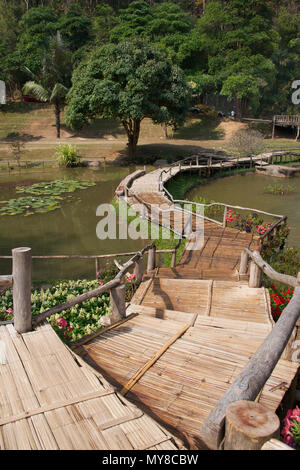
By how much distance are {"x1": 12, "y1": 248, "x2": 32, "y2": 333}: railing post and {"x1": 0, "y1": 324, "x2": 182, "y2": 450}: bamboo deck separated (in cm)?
29

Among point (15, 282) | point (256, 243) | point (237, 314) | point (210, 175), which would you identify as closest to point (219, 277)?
point (237, 314)

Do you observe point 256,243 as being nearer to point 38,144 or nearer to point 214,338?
point 214,338

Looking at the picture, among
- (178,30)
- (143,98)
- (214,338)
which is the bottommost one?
(214,338)

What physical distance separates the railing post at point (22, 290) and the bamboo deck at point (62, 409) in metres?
0.29

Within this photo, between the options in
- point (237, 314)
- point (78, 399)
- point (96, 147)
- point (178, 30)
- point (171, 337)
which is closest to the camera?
point (78, 399)

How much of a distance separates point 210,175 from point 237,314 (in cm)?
2055

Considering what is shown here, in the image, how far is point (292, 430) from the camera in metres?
3.07

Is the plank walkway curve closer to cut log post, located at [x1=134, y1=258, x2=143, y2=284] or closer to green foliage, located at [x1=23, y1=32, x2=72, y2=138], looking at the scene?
cut log post, located at [x1=134, y1=258, x2=143, y2=284]

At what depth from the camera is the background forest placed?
36375 millimetres

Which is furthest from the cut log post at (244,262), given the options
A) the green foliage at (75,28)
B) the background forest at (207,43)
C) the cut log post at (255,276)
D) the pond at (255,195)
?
the green foliage at (75,28)

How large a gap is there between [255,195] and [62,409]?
1932 centimetres

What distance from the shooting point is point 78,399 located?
2.91 m

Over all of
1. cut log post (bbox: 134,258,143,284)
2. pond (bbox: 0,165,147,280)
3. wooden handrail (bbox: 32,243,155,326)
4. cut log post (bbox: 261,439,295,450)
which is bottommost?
pond (bbox: 0,165,147,280)

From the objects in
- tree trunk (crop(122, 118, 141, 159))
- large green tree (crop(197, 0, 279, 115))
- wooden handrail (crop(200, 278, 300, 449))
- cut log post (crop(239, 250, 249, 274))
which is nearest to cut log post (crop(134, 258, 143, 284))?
cut log post (crop(239, 250, 249, 274))
